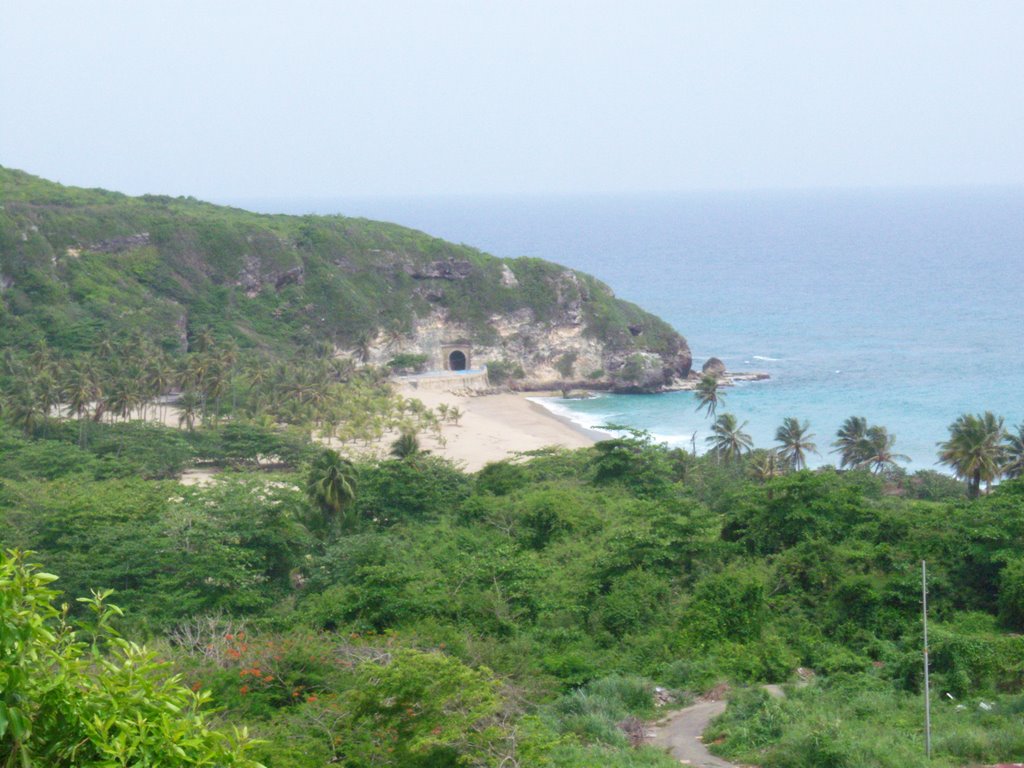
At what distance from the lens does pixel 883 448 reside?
5712cm

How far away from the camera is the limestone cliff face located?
9562 cm

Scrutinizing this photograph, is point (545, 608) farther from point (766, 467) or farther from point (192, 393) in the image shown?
point (192, 393)

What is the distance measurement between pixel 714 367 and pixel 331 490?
2503 inches

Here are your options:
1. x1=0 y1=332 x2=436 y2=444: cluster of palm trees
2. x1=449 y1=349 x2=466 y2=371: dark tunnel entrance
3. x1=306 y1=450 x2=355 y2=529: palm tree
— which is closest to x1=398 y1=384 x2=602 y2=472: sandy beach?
x1=0 y1=332 x2=436 y2=444: cluster of palm trees

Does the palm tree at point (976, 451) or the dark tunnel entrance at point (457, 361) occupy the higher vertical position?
the palm tree at point (976, 451)

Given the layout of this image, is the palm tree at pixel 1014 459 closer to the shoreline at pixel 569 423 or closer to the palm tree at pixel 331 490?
the shoreline at pixel 569 423

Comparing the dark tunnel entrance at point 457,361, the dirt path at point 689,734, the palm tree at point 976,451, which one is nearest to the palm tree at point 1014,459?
the palm tree at point 976,451

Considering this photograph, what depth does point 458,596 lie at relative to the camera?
26.8m

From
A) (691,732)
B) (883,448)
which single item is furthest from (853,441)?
(691,732)

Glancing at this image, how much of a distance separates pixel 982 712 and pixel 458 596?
11.7 metres

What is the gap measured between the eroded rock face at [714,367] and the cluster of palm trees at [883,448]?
26799 mm

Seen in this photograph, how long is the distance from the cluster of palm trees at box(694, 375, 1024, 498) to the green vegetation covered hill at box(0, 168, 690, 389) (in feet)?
112

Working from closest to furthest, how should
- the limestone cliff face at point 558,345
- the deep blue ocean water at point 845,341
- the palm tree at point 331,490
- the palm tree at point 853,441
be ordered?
the palm tree at point 331,490, the palm tree at point 853,441, the deep blue ocean water at point 845,341, the limestone cliff face at point 558,345

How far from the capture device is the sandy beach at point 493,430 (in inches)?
2657
